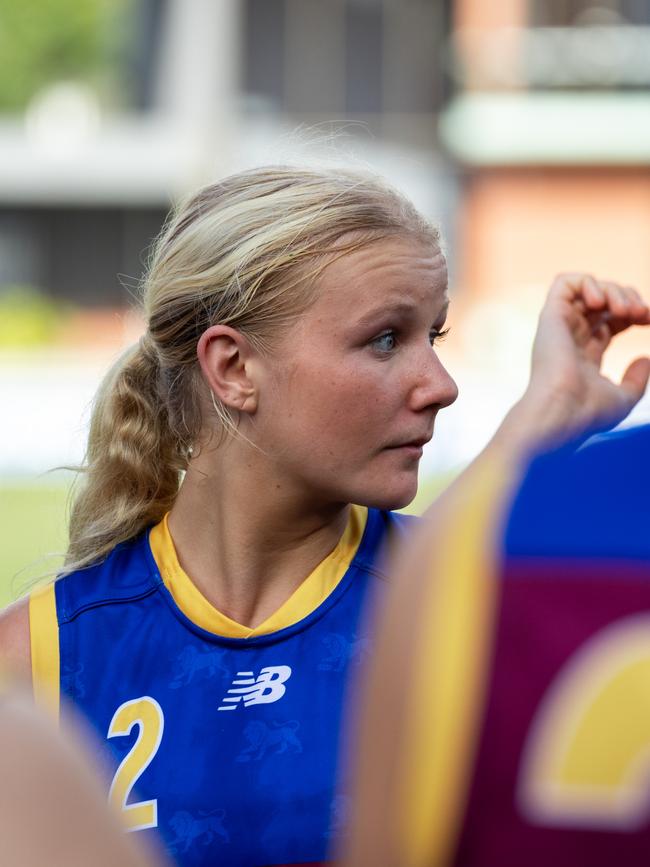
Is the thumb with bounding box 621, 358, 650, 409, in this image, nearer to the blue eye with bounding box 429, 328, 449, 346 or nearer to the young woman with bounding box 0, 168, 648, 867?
the young woman with bounding box 0, 168, 648, 867

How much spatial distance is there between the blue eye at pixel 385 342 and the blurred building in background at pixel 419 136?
52.2 feet

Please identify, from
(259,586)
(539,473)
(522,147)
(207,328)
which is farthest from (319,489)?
(522,147)

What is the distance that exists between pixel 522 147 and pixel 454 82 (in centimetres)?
269

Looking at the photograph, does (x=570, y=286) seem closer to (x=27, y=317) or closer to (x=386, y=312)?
(x=386, y=312)

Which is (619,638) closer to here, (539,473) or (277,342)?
(539,473)

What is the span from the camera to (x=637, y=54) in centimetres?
2486

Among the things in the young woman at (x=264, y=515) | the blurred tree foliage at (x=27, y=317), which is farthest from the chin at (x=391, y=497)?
the blurred tree foliage at (x=27, y=317)

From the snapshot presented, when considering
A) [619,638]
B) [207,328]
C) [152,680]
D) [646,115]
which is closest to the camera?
[619,638]

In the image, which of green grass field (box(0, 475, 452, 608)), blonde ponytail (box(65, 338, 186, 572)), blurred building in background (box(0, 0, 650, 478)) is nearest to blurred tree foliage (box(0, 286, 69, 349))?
blurred building in background (box(0, 0, 650, 478))

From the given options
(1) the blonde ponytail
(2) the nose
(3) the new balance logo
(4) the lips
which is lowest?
(3) the new balance logo

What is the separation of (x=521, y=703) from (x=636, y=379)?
57.3 inches

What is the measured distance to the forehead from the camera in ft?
6.23

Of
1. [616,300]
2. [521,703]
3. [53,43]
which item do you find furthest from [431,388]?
[53,43]

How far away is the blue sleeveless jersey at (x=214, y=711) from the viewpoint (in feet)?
5.84
